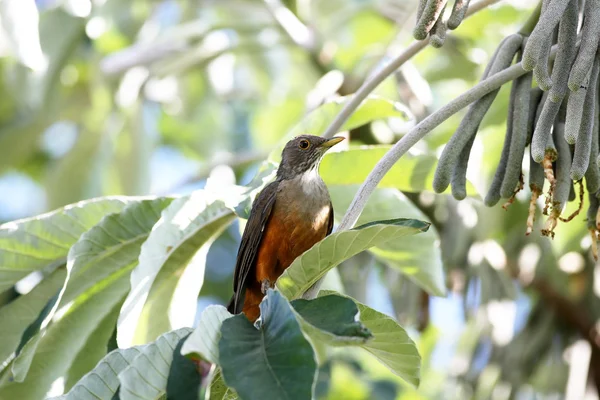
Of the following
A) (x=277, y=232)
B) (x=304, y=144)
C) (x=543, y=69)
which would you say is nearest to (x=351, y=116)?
(x=277, y=232)

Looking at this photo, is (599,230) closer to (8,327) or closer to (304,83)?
(8,327)

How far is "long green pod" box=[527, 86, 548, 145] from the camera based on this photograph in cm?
217

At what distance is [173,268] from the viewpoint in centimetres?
247

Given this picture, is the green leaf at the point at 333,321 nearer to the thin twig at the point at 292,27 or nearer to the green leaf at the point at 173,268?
the green leaf at the point at 173,268

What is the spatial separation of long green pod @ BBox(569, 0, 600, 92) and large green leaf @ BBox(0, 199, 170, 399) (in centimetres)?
→ 131

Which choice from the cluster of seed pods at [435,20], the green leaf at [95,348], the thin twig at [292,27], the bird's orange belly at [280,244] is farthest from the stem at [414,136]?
the thin twig at [292,27]

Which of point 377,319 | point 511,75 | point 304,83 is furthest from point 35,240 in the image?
point 304,83

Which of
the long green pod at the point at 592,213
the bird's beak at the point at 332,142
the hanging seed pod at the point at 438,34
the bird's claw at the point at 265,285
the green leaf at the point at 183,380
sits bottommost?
the bird's claw at the point at 265,285

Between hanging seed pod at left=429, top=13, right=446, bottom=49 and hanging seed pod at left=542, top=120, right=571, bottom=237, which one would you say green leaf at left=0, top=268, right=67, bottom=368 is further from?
hanging seed pod at left=542, top=120, right=571, bottom=237

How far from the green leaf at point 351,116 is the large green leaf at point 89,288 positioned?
22.7 inches

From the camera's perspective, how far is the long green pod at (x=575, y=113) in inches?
73.2

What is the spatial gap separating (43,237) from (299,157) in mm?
1542

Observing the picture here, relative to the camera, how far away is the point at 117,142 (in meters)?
5.32

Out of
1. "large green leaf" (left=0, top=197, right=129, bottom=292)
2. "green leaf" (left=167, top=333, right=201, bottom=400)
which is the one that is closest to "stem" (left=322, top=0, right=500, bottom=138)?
"large green leaf" (left=0, top=197, right=129, bottom=292)
